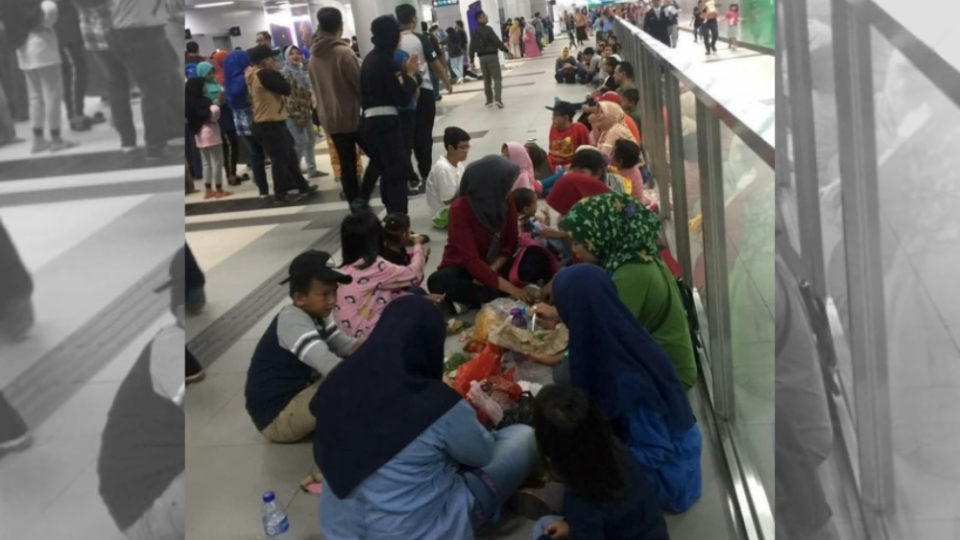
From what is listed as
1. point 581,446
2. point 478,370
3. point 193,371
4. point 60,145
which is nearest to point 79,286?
point 60,145

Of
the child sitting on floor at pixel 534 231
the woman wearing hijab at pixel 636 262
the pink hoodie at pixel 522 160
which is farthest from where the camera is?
the pink hoodie at pixel 522 160

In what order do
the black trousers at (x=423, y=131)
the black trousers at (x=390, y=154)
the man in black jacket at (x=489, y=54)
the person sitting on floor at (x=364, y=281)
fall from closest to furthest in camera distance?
1. the person sitting on floor at (x=364, y=281)
2. the black trousers at (x=390, y=154)
3. the black trousers at (x=423, y=131)
4. the man in black jacket at (x=489, y=54)

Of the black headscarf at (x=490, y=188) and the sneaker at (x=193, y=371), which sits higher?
the black headscarf at (x=490, y=188)

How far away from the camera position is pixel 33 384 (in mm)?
1080

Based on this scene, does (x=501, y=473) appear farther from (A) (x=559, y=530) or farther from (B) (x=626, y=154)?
(B) (x=626, y=154)

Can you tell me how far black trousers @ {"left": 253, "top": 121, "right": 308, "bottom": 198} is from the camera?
25.7 feet

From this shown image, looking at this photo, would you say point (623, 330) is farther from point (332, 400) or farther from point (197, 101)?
point (197, 101)

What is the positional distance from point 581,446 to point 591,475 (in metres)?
0.08

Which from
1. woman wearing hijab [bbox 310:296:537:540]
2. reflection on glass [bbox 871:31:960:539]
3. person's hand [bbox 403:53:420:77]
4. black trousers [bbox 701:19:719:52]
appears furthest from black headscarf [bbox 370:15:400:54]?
black trousers [bbox 701:19:719:52]

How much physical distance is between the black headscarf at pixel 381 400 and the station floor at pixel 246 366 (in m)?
0.59

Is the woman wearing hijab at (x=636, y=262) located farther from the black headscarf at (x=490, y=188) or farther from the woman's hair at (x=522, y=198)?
the woman's hair at (x=522, y=198)

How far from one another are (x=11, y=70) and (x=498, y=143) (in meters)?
8.69

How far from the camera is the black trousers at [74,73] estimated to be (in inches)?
41.1

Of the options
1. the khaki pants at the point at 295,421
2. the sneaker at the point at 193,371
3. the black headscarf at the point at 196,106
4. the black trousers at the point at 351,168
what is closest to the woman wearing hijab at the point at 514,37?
the black headscarf at the point at 196,106
